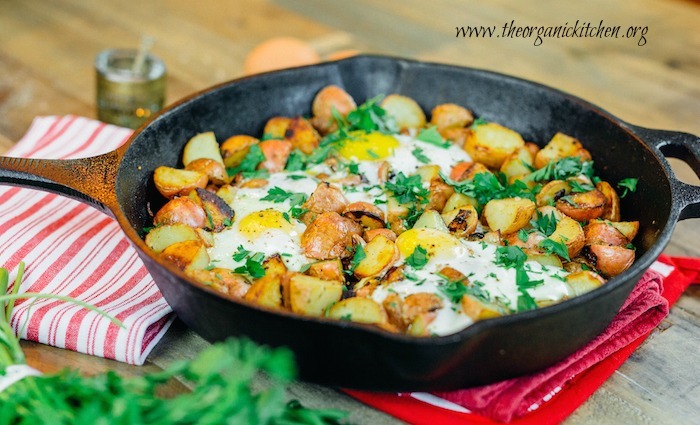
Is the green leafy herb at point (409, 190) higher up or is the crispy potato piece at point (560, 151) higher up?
the crispy potato piece at point (560, 151)

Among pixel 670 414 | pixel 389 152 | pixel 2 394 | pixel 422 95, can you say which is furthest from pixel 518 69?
pixel 2 394

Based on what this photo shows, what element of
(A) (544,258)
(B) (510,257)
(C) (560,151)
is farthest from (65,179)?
(C) (560,151)

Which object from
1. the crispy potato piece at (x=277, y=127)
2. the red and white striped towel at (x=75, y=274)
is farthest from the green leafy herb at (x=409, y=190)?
the red and white striped towel at (x=75, y=274)

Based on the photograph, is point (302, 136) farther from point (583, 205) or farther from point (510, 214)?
point (583, 205)

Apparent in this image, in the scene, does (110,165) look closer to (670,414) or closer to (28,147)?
(28,147)

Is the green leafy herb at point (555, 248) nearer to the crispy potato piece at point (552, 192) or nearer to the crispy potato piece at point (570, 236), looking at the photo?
the crispy potato piece at point (570, 236)

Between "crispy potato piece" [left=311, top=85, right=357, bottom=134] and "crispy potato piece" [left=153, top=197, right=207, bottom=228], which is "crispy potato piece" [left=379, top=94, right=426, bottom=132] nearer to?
"crispy potato piece" [left=311, top=85, right=357, bottom=134]
